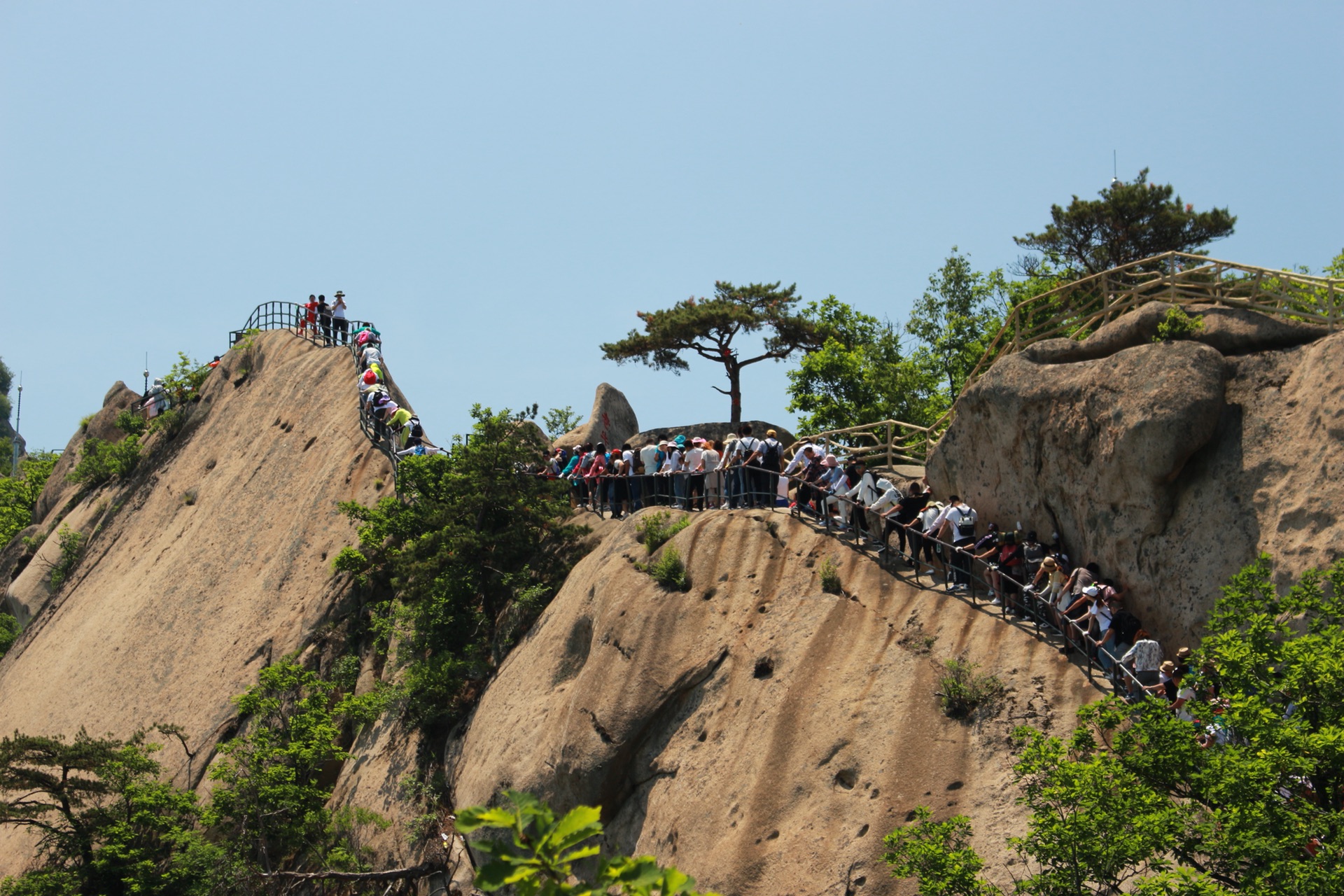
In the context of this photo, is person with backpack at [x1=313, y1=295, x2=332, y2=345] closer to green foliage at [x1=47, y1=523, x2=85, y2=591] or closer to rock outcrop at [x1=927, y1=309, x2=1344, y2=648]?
green foliage at [x1=47, y1=523, x2=85, y2=591]

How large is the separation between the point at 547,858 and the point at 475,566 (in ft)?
61.0

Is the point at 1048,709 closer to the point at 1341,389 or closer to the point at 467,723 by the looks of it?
the point at 1341,389

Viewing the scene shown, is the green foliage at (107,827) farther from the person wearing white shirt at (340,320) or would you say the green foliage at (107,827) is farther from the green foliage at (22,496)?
the green foliage at (22,496)

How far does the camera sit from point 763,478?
23031 mm

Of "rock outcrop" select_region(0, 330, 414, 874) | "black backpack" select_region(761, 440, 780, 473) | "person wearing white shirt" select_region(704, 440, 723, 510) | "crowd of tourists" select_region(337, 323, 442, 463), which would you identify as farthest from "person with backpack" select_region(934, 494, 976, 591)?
"crowd of tourists" select_region(337, 323, 442, 463)

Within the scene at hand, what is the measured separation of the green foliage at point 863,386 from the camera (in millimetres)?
41312

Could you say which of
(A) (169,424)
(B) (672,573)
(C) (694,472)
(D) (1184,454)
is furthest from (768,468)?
(A) (169,424)

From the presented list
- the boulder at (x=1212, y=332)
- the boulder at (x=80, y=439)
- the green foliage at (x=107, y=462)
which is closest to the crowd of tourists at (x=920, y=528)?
the boulder at (x=1212, y=332)

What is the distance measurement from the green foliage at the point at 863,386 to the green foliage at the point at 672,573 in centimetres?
1980

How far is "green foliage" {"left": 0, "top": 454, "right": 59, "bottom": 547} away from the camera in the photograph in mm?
49062

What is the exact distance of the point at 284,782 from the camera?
24156 millimetres

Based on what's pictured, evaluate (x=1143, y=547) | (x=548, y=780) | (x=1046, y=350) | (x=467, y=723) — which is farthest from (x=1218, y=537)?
(x=467, y=723)

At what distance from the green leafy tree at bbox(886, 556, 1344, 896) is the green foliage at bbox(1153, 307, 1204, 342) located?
5116 mm

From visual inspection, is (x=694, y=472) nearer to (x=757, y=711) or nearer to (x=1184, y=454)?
(x=757, y=711)
